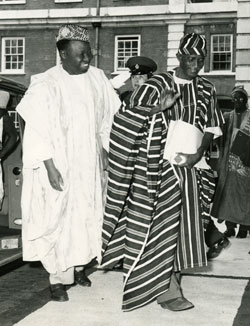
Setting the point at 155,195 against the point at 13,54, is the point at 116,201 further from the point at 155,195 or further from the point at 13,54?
the point at 13,54

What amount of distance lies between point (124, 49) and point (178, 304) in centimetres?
2375

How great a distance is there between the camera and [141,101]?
187 inches

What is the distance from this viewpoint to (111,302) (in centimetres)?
506

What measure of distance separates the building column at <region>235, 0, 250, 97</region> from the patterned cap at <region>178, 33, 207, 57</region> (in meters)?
20.5

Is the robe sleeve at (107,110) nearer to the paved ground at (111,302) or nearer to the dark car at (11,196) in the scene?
the paved ground at (111,302)

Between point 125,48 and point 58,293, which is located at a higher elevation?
point 125,48

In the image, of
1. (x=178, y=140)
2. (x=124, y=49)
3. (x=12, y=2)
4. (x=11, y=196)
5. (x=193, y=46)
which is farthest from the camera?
(x=12, y=2)

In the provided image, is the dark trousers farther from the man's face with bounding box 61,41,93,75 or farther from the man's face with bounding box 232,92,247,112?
the man's face with bounding box 61,41,93,75

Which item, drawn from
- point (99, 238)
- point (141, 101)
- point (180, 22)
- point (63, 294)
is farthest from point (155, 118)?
point (180, 22)

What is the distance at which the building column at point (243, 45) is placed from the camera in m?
25.1

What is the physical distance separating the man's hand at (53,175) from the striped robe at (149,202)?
441mm

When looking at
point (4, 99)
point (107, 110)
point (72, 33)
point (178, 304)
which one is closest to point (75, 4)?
point (4, 99)

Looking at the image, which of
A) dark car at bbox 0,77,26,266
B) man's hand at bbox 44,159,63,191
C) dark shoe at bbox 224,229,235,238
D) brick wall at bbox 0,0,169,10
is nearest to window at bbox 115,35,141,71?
brick wall at bbox 0,0,169,10

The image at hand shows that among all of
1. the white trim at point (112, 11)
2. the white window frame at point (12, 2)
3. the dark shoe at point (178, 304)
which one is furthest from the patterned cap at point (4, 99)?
the white window frame at point (12, 2)
